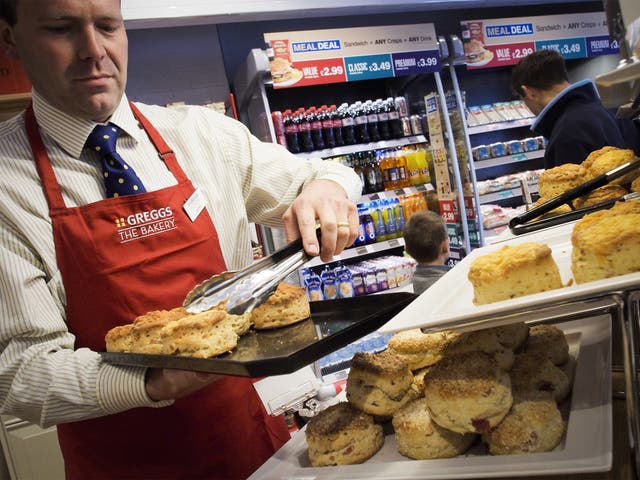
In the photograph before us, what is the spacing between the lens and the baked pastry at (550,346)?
107cm

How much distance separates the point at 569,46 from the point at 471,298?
589cm

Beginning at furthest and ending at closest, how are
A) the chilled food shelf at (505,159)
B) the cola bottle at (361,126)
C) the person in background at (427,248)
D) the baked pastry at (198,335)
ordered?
the chilled food shelf at (505,159), the cola bottle at (361,126), the person in background at (427,248), the baked pastry at (198,335)

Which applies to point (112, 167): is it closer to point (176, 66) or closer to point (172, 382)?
point (172, 382)

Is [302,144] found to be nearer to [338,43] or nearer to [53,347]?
[338,43]

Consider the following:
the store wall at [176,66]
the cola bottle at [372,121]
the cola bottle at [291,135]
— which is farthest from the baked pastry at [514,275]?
the store wall at [176,66]

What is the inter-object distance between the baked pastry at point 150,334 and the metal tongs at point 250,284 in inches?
2.3

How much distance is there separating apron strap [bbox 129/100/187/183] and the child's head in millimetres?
2371

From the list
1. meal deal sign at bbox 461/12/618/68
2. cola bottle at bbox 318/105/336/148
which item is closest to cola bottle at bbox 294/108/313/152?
cola bottle at bbox 318/105/336/148

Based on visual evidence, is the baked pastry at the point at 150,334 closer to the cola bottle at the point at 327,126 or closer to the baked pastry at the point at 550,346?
the baked pastry at the point at 550,346

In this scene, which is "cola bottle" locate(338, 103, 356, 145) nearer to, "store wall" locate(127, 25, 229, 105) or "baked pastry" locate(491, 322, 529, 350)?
"store wall" locate(127, 25, 229, 105)

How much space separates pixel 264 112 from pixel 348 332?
3.44 meters

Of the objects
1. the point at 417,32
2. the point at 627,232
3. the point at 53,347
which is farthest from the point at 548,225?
the point at 417,32

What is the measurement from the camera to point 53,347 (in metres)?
1.32

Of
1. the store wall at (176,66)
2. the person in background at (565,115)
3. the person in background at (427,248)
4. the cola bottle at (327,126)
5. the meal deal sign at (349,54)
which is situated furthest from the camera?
the store wall at (176,66)
